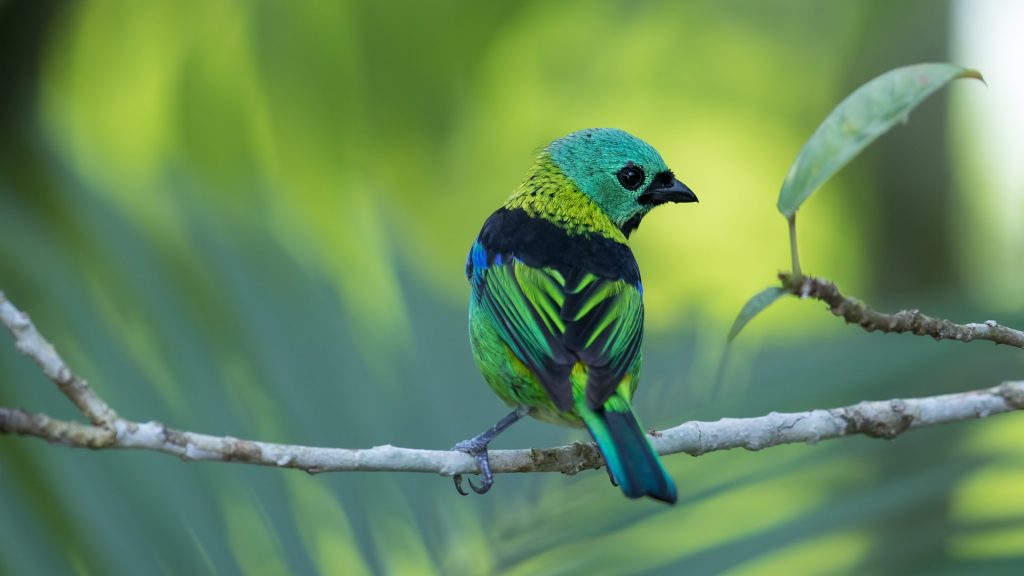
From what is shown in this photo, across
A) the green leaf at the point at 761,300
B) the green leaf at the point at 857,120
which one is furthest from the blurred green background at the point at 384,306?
the green leaf at the point at 857,120

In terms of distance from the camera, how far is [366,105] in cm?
357

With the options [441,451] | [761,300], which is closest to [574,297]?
[441,451]

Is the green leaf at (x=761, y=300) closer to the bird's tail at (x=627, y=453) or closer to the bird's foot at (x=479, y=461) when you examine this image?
the bird's tail at (x=627, y=453)

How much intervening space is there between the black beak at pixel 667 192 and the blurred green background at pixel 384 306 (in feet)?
1.39

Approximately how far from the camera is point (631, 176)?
3.69m

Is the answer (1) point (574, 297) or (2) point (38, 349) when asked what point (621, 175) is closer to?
(1) point (574, 297)

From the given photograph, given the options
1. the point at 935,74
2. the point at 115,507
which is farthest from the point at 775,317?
the point at 115,507

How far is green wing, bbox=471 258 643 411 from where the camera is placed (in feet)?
8.81

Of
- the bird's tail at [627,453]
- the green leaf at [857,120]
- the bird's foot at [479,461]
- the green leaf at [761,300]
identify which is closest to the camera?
the green leaf at [857,120]

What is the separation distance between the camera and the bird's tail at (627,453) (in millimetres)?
2264

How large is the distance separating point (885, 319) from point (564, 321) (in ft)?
2.78

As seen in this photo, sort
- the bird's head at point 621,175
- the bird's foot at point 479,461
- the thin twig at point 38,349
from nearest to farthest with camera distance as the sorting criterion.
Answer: the thin twig at point 38,349, the bird's foot at point 479,461, the bird's head at point 621,175

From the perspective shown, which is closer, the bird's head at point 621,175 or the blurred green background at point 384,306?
the blurred green background at point 384,306

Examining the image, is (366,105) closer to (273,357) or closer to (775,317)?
(273,357)
